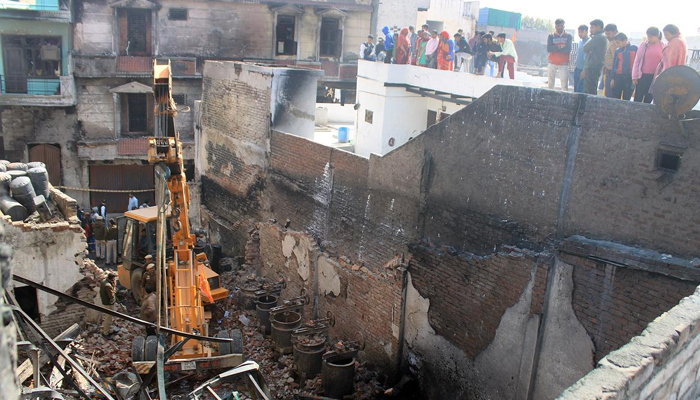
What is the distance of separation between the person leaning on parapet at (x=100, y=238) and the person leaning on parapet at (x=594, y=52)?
15289mm

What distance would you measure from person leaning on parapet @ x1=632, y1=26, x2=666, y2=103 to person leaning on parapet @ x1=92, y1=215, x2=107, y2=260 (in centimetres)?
1611

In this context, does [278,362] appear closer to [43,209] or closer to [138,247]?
[138,247]

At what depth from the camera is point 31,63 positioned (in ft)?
78.8

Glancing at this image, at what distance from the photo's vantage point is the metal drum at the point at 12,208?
46.2ft

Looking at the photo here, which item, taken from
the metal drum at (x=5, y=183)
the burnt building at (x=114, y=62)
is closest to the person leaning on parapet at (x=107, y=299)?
the metal drum at (x=5, y=183)

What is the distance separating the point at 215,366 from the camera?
11805 mm

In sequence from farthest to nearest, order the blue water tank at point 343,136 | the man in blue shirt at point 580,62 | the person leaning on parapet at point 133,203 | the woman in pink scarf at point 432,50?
the person leaning on parapet at point 133,203, the blue water tank at point 343,136, the woman in pink scarf at point 432,50, the man in blue shirt at point 580,62

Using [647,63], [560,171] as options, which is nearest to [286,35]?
[647,63]

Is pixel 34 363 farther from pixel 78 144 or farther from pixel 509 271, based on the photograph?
pixel 78 144

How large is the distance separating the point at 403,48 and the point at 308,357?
1004cm

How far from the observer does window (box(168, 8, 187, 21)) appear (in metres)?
25.7

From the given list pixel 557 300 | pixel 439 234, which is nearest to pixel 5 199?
pixel 439 234

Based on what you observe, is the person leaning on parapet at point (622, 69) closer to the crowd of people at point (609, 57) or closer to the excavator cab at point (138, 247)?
the crowd of people at point (609, 57)

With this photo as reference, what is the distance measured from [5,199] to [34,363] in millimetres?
6483
